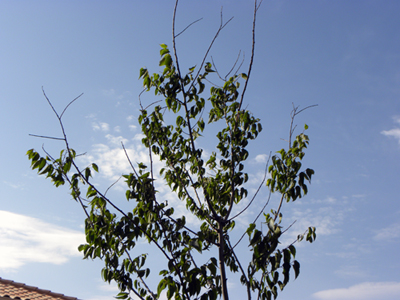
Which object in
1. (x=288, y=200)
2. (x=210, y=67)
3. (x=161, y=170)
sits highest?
(x=210, y=67)

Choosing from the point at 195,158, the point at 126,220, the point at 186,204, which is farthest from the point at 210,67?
the point at 126,220

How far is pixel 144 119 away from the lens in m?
4.55

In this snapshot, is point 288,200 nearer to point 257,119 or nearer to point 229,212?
point 229,212

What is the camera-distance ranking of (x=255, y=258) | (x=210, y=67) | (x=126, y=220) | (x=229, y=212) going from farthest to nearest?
(x=210, y=67) < (x=229, y=212) < (x=126, y=220) < (x=255, y=258)

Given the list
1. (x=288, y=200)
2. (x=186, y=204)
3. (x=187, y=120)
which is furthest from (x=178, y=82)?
(x=288, y=200)

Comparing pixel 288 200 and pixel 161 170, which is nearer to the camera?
pixel 288 200

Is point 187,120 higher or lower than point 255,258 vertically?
higher

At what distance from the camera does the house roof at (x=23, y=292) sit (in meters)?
7.95

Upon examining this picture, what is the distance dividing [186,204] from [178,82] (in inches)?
59.2

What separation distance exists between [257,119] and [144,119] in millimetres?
1391

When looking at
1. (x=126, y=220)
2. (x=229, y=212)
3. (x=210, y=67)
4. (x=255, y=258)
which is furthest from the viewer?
(x=210, y=67)

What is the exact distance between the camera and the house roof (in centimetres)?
795

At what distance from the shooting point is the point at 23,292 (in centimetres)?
853

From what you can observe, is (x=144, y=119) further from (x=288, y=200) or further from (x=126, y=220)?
(x=288, y=200)
